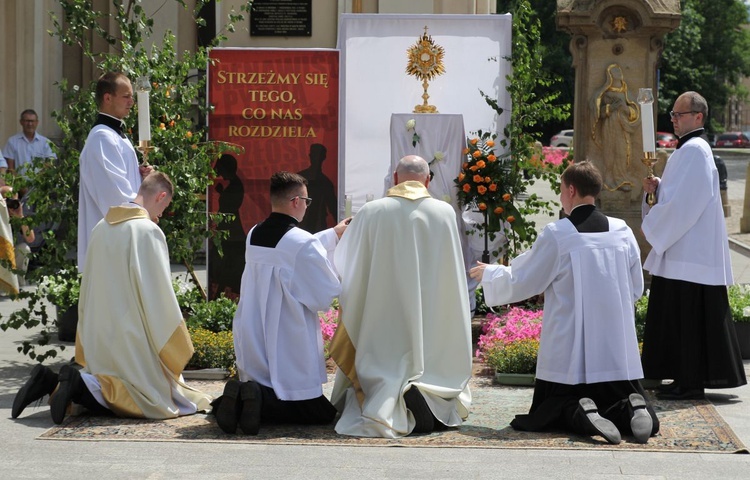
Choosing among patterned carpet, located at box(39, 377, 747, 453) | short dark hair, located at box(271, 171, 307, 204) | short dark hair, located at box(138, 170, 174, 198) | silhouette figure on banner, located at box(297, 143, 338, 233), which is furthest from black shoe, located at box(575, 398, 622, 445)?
silhouette figure on banner, located at box(297, 143, 338, 233)

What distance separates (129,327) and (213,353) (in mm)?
1642

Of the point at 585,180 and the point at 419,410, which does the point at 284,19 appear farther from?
the point at 419,410

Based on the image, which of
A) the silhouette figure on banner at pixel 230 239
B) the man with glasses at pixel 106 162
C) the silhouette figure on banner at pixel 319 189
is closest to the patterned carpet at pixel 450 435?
the man with glasses at pixel 106 162

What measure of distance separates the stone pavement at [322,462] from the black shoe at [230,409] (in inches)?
8.9

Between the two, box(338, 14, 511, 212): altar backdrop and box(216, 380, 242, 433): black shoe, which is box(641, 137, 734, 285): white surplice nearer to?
box(216, 380, 242, 433): black shoe

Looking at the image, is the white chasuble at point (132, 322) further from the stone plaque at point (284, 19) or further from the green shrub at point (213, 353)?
the stone plaque at point (284, 19)

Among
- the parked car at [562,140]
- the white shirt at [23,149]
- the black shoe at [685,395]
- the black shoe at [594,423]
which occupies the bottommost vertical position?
the black shoe at [685,395]

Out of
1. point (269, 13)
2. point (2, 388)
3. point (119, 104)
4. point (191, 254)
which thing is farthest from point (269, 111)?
point (269, 13)

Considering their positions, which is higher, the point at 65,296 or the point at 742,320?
the point at 65,296

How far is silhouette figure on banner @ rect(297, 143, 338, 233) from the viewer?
11.0m

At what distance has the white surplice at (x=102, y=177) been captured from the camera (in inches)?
336

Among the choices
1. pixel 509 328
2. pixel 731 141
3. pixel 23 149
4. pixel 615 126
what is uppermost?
pixel 731 141

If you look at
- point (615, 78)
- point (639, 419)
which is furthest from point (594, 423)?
point (615, 78)

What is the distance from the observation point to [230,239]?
1105 centimetres
